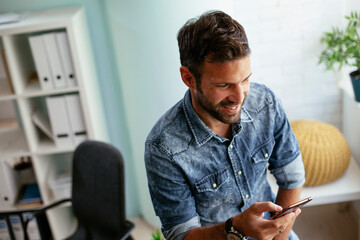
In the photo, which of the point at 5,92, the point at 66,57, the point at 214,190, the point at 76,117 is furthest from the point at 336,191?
the point at 5,92

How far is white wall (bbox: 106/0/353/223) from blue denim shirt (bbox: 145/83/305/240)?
0.89m

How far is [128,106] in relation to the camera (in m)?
2.61

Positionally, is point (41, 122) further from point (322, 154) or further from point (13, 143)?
point (322, 154)

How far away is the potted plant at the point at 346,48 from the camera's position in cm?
221

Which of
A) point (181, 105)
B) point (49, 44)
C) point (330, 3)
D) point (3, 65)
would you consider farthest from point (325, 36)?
point (3, 65)

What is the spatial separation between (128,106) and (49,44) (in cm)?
61

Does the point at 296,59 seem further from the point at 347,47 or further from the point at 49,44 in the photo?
the point at 49,44

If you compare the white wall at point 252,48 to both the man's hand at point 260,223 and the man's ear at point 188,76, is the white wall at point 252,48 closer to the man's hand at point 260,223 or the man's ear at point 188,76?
the man's ear at point 188,76

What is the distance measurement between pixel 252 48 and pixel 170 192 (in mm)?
1416

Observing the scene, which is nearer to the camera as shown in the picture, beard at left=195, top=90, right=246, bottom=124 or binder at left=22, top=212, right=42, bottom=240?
beard at left=195, top=90, right=246, bottom=124

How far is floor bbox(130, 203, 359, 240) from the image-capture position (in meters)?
2.40

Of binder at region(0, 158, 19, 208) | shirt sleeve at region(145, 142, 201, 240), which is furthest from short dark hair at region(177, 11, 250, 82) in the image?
binder at region(0, 158, 19, 208)

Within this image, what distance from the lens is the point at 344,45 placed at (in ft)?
7.75

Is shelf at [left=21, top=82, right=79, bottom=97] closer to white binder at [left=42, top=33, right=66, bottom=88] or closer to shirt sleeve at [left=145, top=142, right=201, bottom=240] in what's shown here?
white binder at [left=42, top=33, right=66, bottom=88]
